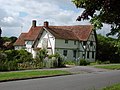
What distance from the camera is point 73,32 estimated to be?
66.2m

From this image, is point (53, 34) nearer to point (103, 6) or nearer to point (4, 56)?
point (4, 56)

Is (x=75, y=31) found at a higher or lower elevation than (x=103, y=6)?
higher

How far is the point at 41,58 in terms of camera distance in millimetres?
43844

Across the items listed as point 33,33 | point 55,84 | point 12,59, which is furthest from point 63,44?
Result: point 55,84

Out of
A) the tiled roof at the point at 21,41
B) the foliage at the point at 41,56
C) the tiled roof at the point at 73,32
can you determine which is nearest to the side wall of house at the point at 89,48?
the tiled roof at the point at 73,32

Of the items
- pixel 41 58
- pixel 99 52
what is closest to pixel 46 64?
pixel 41 58

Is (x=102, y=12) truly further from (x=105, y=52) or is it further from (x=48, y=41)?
(x=105, y=52)

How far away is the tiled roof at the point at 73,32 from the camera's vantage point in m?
60.5

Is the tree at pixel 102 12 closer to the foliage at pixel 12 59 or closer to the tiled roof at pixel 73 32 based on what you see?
the foliage at pixel 12 59

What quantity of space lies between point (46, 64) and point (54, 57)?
8.12ft

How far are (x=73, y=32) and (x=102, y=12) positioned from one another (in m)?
56.3

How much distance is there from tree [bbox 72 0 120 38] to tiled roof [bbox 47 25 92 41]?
4880cm

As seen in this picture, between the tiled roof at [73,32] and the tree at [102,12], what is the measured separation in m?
48.8

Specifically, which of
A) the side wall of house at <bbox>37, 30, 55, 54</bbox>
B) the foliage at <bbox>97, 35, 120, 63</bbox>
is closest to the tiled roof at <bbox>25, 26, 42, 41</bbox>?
the side wall of house at <bbox>37, 30, 55, 54</bbox>
